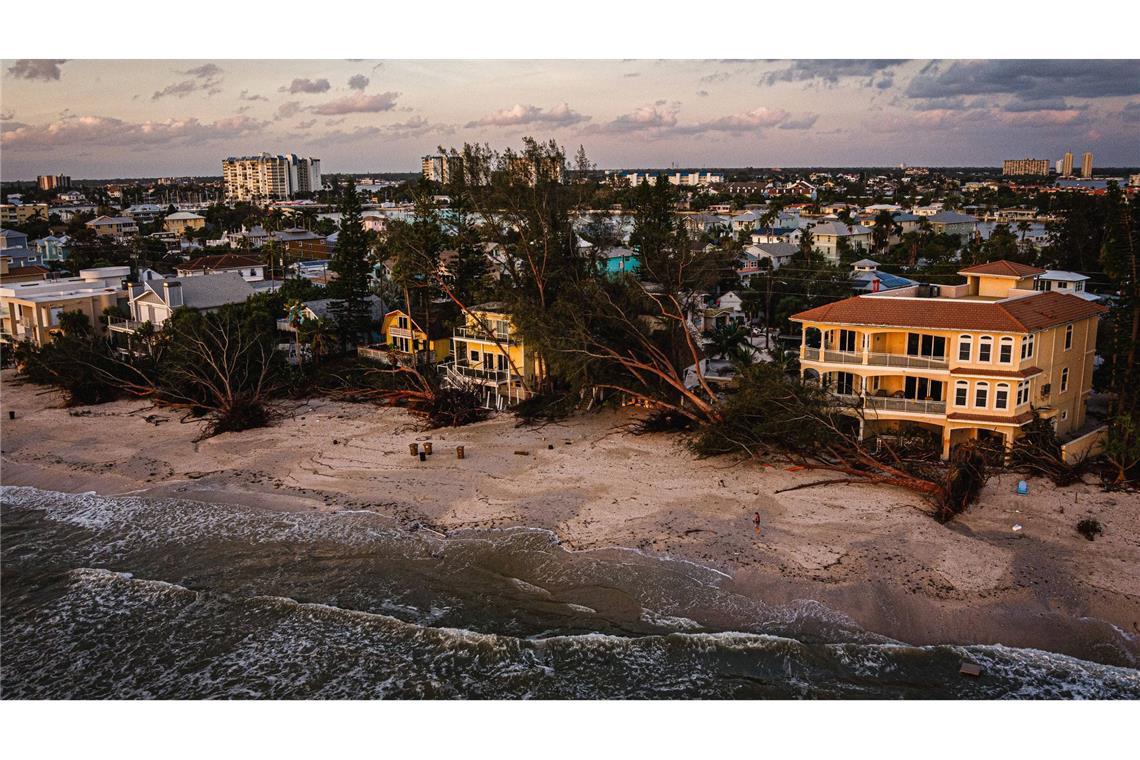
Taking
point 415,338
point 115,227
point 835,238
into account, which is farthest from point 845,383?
point 115,227

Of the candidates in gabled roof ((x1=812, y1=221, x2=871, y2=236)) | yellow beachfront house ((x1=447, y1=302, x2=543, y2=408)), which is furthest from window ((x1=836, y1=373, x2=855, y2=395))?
gabled roof ((x1=812, y1=221, x2=871, y2=236))

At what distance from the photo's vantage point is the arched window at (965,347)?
2289 cm

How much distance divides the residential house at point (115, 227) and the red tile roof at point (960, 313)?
96716 millimetres

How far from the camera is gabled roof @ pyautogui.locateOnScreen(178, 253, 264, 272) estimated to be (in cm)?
6016

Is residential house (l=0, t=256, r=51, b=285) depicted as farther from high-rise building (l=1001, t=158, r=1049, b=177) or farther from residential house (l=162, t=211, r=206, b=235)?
high-rise building (l=1001, t=158, r=1049, b=177)

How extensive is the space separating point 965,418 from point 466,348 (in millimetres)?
18660

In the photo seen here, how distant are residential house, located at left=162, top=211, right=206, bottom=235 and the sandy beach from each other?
88444mm

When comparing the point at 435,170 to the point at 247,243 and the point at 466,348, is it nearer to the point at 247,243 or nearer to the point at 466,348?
the point at 466,348

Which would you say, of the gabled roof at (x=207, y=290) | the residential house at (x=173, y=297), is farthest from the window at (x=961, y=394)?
the gabled roof at (x=207, y=290)

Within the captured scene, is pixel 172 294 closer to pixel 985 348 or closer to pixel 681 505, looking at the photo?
pixel 681 505

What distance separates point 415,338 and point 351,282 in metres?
4.23

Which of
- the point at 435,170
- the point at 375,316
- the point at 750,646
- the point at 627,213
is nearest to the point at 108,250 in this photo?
the point at 375,316

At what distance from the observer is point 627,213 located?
3584 cm

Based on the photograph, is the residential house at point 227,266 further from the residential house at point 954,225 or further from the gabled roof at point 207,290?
the residential house at point 954,225
